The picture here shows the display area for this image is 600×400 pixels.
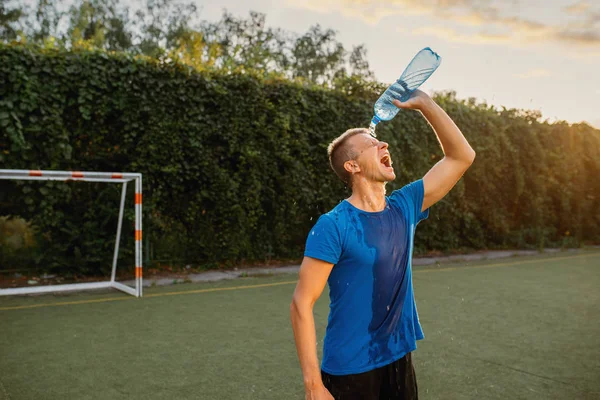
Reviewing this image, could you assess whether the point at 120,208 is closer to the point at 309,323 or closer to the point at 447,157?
the point at 447,157

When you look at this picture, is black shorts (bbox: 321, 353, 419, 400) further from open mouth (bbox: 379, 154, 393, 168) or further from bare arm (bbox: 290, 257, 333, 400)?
open mouth (bbox: 379, 154, 393, 168)

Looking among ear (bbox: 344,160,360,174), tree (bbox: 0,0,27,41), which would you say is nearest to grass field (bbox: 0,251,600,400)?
ear (bbox: 344,160,360,174)

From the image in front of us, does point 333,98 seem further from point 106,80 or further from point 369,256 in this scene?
point 369,256

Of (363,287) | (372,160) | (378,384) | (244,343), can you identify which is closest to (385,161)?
(372,160)

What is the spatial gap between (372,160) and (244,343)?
3.70 m

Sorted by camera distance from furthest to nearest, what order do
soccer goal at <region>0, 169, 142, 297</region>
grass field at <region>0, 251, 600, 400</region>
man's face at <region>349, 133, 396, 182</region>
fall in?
soccer goal at <region>0, 169, 142, 297</region>, grass field at <region>0, 251, 600, 400</region>, man's face at <region>349, 133, 396, 182</region>

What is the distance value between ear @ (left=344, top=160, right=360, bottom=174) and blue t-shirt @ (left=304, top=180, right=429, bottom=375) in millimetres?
156

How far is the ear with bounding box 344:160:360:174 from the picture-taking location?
2469mm

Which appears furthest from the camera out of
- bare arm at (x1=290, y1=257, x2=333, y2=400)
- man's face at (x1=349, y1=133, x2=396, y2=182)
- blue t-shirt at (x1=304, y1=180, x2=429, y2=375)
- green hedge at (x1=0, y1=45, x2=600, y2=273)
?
green hedge at (x1=0, y1=45, x2=600, y2=273)

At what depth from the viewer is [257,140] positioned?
10539mm

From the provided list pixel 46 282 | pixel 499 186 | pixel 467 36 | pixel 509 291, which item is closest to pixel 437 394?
pixel 509 291

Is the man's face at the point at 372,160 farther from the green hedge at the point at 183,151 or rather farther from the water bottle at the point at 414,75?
the green hedge at the point at 183,151

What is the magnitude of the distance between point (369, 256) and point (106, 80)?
7.66 meters

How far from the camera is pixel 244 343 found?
18.6 ft
